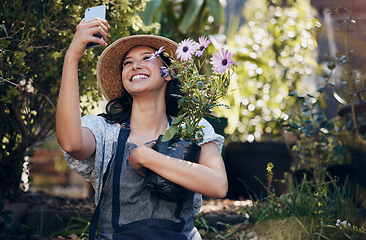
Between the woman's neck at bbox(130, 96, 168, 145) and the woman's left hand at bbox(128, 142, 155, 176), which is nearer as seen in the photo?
the woman's left hand at bbox(128, 142, 155, 176)

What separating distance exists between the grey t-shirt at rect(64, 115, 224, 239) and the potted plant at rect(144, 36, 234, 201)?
86 mm

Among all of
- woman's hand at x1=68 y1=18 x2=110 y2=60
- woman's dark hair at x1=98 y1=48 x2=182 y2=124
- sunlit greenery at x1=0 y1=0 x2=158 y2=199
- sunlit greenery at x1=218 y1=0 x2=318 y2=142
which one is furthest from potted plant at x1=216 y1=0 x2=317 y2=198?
woman's hand at x1=68 y1=18 x2=110 y2=60

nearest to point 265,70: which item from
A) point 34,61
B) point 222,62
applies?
point 34,61

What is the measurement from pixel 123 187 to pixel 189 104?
18.6 inches

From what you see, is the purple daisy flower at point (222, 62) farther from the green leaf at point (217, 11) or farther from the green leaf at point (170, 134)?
the green leaf at point (217, 11)

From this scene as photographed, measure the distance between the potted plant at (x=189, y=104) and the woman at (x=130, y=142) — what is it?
0.06m

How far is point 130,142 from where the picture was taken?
6.42ft

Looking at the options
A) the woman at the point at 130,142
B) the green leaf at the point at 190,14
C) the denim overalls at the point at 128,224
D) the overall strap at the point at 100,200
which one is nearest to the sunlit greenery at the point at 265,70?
the green leaf at the point at 190,14

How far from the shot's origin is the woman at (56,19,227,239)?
1.72 metres

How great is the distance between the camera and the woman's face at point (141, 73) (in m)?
2.03

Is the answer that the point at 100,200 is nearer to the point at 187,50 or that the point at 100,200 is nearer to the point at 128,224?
the point at 128,224

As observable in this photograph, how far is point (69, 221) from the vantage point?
3043 mm

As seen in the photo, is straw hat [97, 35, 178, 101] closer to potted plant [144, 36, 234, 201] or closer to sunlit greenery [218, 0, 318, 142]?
potted plant [144, 36, 234, 201]

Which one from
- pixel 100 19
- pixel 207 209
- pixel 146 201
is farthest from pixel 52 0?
pixel 207 209
